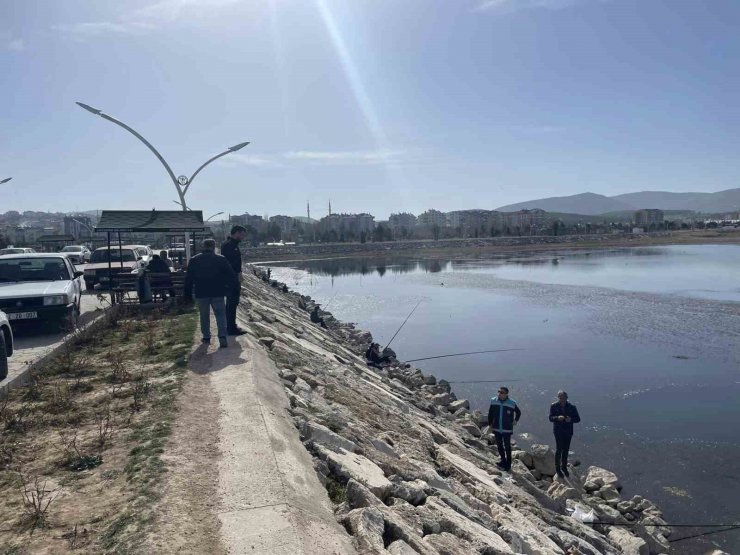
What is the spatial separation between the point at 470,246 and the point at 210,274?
11099 centimetres

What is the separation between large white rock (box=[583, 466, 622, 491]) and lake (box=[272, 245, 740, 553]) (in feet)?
1.21

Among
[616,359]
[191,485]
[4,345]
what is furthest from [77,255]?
[191,485]

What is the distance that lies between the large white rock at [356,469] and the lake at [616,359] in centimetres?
632

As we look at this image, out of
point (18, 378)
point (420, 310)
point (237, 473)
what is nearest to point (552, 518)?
point (237, 473)

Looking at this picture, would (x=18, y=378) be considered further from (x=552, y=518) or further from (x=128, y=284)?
(x=552, y=518)

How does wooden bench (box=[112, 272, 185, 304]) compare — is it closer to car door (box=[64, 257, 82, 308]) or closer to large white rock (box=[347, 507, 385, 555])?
car door (box=[64, 257, 82, 308])

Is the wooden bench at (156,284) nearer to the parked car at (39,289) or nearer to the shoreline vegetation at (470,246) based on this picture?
the parked car at (39,289)

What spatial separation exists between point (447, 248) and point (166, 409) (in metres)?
108

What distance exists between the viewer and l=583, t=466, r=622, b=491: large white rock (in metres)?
10.4

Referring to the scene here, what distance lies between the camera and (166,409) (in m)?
5.77

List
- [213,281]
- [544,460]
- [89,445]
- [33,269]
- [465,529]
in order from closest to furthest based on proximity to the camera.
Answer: [89,445] < [465,529] < [213,281] < [544,460] < [33,269]

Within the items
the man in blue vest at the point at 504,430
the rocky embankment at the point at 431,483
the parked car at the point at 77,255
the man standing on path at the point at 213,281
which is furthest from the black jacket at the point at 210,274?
the parked car at the point at 77,255

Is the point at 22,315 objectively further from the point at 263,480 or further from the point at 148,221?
the point at 263,480

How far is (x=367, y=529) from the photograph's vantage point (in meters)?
4.08
